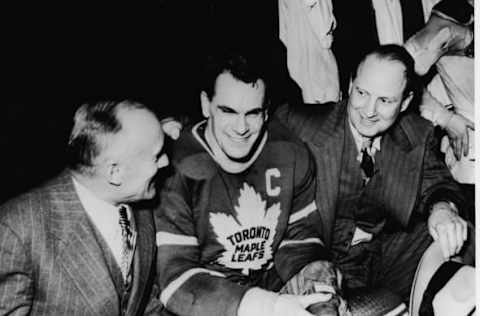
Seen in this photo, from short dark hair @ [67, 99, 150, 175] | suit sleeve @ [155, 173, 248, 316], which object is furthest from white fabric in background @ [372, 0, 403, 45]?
short dark hair @ [67, 99, 150, 175]

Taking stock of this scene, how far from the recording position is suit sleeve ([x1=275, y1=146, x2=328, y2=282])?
1.87 metres

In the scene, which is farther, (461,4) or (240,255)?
(461,4)

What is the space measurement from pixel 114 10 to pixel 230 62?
1.09m

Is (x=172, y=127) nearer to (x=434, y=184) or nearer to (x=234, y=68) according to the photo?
(x=234, y=68)

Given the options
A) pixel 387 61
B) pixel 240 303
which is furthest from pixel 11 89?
pixel 387 61

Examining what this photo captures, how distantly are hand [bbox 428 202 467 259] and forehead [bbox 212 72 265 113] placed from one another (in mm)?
805

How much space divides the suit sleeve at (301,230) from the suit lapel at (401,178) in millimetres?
359

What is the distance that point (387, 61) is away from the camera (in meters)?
2.04

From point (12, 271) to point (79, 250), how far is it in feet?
0.63

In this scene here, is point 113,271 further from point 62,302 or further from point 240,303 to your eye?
point 240,303

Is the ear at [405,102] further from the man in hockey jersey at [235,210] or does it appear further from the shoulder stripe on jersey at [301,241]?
the shoulder stripe on jersey at [301,241]

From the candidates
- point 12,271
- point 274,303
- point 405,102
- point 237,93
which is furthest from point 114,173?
point 405,102

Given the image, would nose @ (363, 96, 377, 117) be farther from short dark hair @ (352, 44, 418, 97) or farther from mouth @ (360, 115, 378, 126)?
short dark hair @ (352, 44, 418, 97)

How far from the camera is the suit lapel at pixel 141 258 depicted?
5.29 ft
